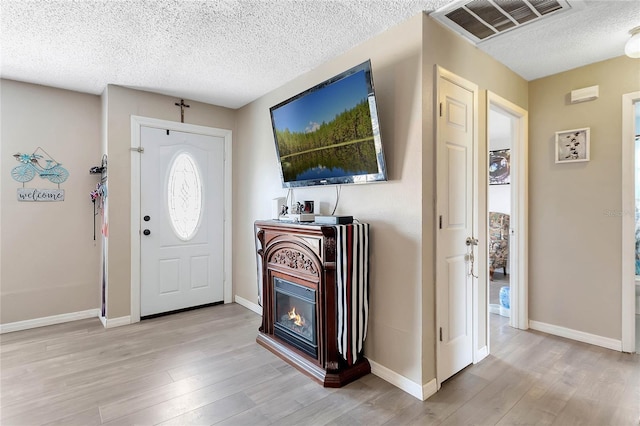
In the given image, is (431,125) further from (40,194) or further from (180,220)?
(40,194)

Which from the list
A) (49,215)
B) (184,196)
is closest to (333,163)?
(184,196)

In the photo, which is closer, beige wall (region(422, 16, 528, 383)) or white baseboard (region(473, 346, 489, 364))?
beige wall (region(422, 16, 528, 383))

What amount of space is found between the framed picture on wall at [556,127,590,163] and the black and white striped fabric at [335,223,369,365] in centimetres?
213

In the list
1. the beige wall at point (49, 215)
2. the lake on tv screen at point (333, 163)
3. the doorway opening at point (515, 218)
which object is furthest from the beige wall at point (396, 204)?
the beige wall at point (49, 215)

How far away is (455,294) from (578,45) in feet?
7.13

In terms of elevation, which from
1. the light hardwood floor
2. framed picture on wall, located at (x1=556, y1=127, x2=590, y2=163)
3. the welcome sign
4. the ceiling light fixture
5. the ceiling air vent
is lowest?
the light hardwood floor

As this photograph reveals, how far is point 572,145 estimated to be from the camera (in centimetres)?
297

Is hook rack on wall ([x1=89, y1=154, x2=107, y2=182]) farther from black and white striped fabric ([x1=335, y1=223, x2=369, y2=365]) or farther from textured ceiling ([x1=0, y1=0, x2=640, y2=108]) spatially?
black and white striped fabric ([x1=335, y1=223, x2=369, y2=365])

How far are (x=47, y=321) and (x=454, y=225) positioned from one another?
13.7 feet

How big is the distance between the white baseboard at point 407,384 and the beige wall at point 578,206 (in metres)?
1.80

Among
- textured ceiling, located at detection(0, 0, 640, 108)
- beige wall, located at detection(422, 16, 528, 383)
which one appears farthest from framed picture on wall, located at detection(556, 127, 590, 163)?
beige wall, located at detection(422, 16, 528, 383)

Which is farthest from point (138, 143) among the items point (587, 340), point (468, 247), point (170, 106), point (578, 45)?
point (587, 340)

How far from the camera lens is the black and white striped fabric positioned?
223 cm

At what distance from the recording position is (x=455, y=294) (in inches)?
93.0
